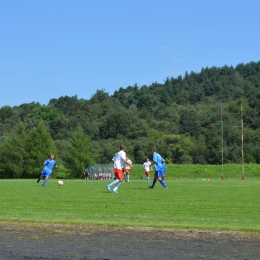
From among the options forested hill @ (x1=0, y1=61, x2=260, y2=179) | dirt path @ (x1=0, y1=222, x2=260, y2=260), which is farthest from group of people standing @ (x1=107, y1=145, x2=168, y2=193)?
forested hill @ (x1=0, y1=61, x2=260, y2=179)

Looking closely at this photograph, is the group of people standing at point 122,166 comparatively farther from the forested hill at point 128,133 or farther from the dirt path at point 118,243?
the forested hill at point 128,133

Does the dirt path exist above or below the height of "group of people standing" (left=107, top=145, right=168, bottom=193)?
below

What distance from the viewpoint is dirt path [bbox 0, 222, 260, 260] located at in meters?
8.78

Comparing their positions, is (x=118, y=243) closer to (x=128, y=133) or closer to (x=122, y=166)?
(x=122, y=166)

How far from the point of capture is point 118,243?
10.1 metres

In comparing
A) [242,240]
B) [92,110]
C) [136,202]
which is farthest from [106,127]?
[242,240]

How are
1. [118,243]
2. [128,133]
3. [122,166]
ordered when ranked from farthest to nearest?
[128,133] < [122,166] < [118,243]

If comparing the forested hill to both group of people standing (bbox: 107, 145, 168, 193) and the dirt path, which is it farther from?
the dirt path

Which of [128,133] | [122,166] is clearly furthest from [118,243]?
[128,133]

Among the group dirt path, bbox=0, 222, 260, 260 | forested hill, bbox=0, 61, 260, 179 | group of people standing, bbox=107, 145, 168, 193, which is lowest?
dirt path, bbox=0, 222, 260, 260

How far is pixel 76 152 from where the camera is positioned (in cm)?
8844

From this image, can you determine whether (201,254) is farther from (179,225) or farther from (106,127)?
(106,127)

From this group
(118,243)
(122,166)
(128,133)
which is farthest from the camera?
(128,133)

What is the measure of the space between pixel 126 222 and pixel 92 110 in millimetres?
162074
